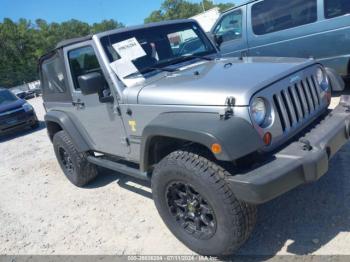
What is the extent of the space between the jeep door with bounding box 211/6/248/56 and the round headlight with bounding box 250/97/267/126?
16.0ft

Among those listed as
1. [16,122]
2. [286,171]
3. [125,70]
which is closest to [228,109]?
[286,171]

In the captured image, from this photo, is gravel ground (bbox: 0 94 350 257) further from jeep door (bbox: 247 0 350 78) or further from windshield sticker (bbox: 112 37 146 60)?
jeep door (bbox: 247 0 350 78)

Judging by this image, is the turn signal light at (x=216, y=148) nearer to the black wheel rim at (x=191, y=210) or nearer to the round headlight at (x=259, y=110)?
the round headlight at (x=259, y=110)

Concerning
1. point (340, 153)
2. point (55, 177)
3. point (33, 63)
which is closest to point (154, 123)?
point (340, 153)

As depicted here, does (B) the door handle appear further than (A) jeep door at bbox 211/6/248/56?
No

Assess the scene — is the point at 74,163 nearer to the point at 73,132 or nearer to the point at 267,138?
the point at 73,132

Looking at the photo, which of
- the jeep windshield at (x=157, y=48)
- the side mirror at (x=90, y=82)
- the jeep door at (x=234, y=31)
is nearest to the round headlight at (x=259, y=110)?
the jeep windshield at (x=157, y=48)

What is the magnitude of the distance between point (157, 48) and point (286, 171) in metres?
2.14

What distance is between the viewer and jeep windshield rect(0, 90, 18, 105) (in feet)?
37.8

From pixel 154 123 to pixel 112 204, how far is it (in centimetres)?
189

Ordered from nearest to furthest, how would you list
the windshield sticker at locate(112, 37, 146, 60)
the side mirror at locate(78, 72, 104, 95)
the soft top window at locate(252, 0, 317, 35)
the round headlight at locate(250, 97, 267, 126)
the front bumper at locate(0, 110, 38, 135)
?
the round headlight at locate(250, 97, 267, 126) → the side mirror at locate(78, 72, 104, 95) → the windshield sticker at locate(112, 37, 146, 60) → the soft top window at locate(252, 0, 317, 35) → the front bumper at locate(0, 110, 38, 135)

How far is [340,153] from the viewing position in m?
4.46

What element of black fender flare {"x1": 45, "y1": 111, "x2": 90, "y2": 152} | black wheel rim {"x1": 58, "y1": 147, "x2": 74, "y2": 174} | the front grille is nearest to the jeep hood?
the front grille

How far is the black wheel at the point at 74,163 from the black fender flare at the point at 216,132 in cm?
225
